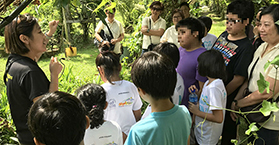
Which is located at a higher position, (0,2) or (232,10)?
(0,2)

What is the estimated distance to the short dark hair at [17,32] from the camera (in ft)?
5.73

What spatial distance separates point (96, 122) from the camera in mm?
1755

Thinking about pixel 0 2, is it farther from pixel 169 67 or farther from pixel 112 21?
pixel 112 21

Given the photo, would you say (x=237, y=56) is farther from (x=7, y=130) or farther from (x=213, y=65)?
(x=7, y=130)

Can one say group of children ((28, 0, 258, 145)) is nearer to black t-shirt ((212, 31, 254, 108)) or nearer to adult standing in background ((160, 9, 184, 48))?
black t-shirt ((212, 31, 254, 108))

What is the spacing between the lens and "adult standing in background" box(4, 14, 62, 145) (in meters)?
1.64

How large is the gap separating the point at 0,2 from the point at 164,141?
4.16 feet

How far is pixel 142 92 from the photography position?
54.5 inches

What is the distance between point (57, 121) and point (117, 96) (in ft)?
3.68

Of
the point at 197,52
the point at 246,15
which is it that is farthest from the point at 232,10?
Result: the point at 197,52

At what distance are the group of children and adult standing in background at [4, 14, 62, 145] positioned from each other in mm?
342

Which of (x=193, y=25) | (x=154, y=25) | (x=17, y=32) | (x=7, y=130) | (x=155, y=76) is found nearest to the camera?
(x=155, y=76)

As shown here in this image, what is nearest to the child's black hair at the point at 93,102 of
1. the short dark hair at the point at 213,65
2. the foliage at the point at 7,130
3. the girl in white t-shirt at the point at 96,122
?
the girl in white t-shirt at the point at 96,122

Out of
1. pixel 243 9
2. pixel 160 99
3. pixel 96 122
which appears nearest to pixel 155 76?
pixel 160 99
